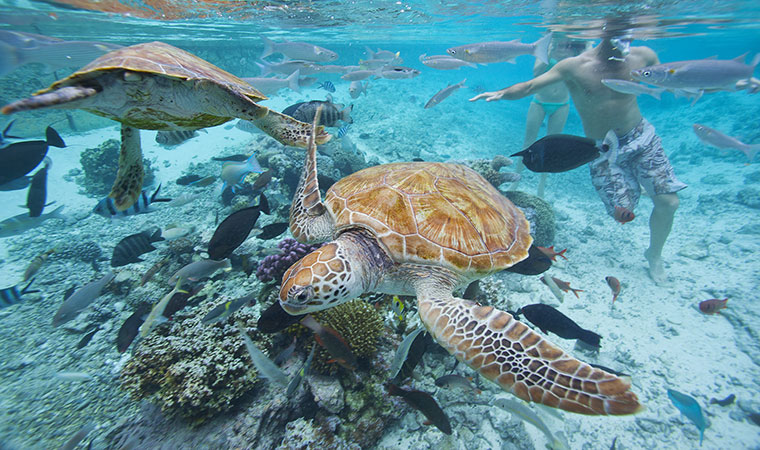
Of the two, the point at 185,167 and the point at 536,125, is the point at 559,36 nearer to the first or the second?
the point at 536,125

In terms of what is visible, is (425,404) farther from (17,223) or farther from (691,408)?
(17,223)

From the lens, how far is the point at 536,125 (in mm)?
8039

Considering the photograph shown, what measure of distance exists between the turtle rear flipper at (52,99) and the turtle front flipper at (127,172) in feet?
5.34

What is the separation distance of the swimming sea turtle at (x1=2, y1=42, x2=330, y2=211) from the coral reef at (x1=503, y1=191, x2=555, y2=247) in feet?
15.4

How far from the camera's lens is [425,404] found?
7.46 ft

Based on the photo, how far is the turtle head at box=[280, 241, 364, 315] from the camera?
6.70ft

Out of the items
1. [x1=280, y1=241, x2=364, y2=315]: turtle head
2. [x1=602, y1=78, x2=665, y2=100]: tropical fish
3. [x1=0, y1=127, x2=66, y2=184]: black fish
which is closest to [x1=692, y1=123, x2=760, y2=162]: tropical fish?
[x1=602, y1=78, x2=665, y2=100]: tropical fish

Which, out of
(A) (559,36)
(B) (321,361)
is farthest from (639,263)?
(A) (559,36)

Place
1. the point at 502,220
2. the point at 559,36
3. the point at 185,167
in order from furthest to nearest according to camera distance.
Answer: the point at 559,36 < the point at 185,167 < the point at 502,220

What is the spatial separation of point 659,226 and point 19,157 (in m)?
10.2

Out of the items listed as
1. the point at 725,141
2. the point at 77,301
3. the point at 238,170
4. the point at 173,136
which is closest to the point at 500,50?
the point at 725,141

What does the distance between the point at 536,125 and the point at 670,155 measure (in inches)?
468

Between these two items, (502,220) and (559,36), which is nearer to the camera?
(502,220)

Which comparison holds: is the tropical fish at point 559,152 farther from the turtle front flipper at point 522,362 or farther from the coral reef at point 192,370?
the coral reef at point 192,370
